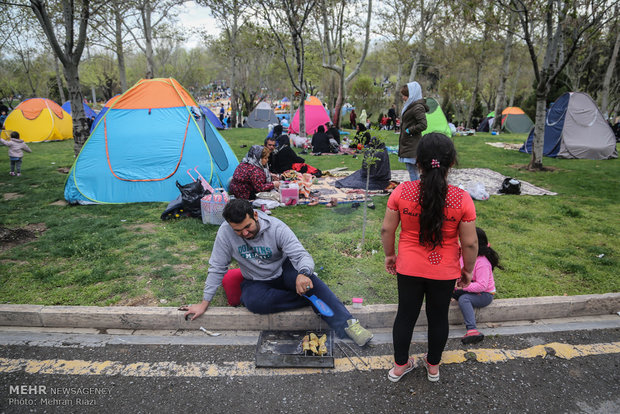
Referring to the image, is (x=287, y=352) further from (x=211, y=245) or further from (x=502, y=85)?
(x=502, y=85)

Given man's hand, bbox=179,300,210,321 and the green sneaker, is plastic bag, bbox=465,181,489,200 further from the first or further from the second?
man's hand, bbox=179,300,210,321

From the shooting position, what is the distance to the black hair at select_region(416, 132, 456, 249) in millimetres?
2156

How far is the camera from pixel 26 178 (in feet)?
30.1

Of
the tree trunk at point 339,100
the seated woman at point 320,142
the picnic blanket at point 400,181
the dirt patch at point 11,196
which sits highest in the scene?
the tree trunk at point 339,100

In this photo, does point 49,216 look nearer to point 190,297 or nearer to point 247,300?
point 190,297

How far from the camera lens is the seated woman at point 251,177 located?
274 inches

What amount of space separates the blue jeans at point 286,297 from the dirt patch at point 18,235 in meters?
3.86

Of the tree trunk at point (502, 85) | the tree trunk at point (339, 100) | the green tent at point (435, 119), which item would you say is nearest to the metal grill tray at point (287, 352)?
the green tent at point (435, 119)

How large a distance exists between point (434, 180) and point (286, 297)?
1691mm

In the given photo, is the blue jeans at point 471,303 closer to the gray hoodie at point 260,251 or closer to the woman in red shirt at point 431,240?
the woman in red shirt at point 431,240

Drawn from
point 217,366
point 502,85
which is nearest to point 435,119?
point 502,85

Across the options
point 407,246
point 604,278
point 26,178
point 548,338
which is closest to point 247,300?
point 407,246

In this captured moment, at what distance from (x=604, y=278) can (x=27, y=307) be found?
19.1 ft

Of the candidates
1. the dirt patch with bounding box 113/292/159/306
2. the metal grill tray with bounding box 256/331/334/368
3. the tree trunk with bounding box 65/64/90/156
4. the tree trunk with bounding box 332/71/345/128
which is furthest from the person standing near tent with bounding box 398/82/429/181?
the tree trunk with bounding box 332/71/345/128
